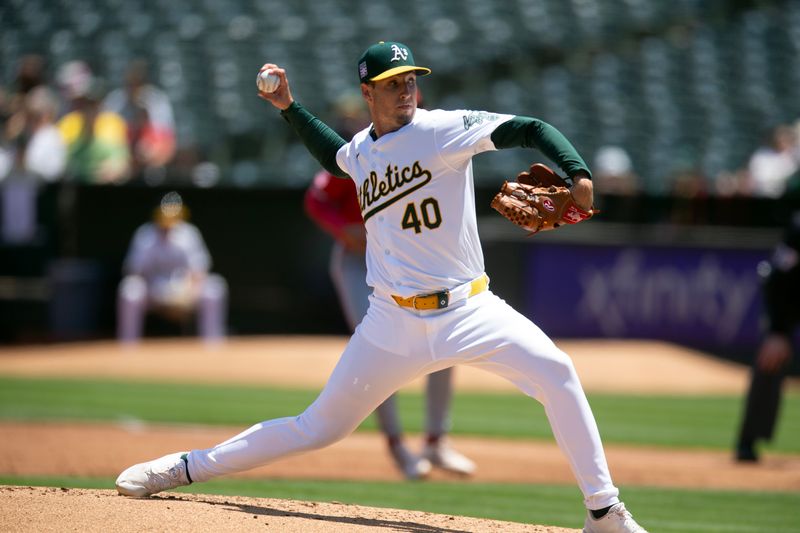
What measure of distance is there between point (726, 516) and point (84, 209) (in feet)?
33.7

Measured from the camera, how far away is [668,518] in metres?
5.96

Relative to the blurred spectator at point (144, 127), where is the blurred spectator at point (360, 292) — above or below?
below

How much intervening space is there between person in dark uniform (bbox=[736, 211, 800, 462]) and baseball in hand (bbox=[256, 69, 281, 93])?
4378 millimetres

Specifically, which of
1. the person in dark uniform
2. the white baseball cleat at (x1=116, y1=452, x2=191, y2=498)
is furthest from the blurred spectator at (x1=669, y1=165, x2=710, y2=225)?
the white baseball cleat at (x1=116, y1=452, x2=191, y2=498)

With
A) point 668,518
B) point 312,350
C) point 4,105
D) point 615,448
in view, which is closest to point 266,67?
point 668,518

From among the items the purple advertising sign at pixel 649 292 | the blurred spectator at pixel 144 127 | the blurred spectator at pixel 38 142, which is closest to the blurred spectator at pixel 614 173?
the purple advertising sign at pixel 649 292

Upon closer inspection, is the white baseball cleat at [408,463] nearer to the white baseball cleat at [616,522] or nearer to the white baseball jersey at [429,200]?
the white baseball jersey at [429,200]

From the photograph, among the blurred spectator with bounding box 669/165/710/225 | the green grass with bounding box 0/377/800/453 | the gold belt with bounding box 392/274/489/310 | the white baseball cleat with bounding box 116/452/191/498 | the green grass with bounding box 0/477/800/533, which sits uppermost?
the gold belt with bounding box 392/274/489/310

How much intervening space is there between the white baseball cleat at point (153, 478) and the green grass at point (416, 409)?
468cm

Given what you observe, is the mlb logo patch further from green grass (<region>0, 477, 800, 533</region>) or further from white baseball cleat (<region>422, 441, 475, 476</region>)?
white baseball cleat (<region>422, 441, 475, 476</region>)

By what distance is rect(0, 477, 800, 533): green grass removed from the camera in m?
5.84

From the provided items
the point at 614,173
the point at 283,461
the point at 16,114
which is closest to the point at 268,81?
the point at 283,461

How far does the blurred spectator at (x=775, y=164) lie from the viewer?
15148 mm

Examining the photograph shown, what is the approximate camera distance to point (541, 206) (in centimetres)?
433
